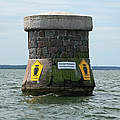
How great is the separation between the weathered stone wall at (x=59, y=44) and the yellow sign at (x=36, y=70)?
0.25 meters

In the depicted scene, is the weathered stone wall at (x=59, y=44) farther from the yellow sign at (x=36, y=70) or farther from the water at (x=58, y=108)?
the water at (x=58, y=108)

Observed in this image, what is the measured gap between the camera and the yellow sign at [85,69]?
15.4 metres

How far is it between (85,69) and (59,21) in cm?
189

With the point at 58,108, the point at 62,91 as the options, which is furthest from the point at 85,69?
the point at 58,108

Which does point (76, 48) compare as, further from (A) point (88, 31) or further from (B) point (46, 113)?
(B) point (46, 113)

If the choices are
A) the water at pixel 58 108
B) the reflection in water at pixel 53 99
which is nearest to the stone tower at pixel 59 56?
the reflection in water at pixel 53 99

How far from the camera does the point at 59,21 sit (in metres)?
15.2

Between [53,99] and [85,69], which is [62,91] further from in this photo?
[85,69]

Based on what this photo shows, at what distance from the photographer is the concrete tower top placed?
15.2 meters

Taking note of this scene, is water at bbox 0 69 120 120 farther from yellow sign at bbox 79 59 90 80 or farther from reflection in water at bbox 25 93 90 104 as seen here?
yellow sign at bbox 79 59 90 80

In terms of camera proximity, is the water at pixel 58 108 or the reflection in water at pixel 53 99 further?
→ the reflection in water at pixel 53 99

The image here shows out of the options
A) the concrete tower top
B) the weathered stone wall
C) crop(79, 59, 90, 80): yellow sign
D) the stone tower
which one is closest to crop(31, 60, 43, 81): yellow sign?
the stone tower

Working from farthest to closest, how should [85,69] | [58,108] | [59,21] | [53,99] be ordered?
[85,69] < [59,21] < [53,99] < [58,108]

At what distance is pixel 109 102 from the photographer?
48.5 feet
